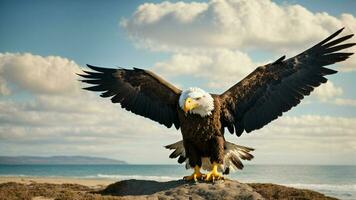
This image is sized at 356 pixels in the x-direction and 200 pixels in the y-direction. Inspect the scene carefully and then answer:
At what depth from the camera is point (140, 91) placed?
8.87 metres

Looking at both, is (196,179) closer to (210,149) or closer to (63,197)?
(210,149)

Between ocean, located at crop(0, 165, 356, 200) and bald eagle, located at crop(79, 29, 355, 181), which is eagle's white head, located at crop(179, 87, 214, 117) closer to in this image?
bald eagle, located at crop(79, 29, 355, 181)

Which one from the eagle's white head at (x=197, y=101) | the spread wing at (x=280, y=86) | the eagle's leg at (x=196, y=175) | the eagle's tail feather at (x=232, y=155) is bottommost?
the eagle's leg at (x=196, y=175)

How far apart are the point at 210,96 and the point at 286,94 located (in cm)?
160

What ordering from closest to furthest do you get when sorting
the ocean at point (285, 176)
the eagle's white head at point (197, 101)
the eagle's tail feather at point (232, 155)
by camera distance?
the eagle's white head at point (197, 101), the eagle's tail feather at point (232, 155), the ocean at point (285, 176)

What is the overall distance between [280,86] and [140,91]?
2.61 m

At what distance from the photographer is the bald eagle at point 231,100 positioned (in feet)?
26.2

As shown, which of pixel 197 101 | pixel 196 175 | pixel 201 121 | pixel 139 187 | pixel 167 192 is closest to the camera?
pixel 197 101

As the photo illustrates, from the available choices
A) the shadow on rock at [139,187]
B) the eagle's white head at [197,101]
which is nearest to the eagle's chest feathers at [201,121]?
the eagle's white head at [197,101]

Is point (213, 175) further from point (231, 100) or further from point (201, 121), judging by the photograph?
point (231, 100)

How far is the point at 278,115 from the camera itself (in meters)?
8.63

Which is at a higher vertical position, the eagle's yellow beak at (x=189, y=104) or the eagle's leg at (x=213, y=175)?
the eagle's yellow beak at (x=189, y=104)

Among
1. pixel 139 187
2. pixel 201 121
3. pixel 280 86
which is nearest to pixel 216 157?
pixel 201 121

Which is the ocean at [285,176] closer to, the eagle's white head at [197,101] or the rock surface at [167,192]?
the rock surface at [167,192]
